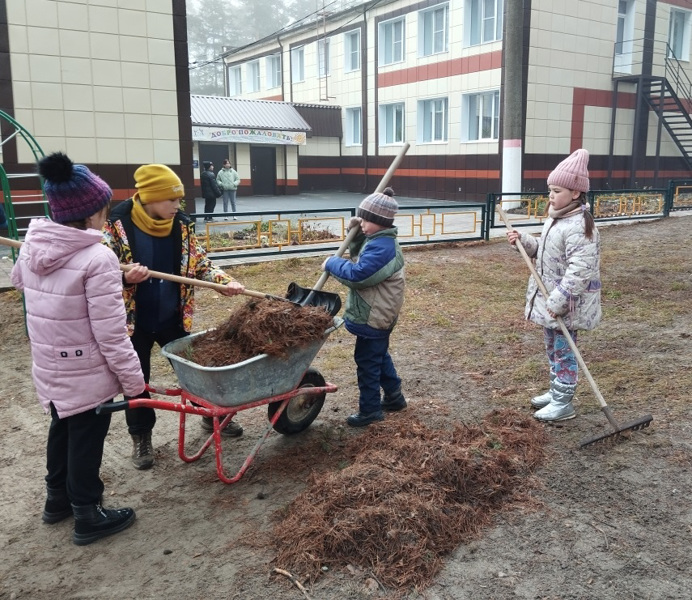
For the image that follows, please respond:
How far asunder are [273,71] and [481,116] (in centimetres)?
1398

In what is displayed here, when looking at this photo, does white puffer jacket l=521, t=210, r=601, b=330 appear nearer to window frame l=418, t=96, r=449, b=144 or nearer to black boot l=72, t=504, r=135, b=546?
black boot l=72, t=504, r=135, b=546

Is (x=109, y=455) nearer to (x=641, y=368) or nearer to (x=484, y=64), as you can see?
(x=641, y=368)

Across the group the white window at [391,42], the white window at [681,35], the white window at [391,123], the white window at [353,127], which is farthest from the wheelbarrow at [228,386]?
the white window at [681,35]

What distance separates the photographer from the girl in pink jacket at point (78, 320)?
272 cm

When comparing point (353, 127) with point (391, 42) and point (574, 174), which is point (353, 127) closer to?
point (391, 42)

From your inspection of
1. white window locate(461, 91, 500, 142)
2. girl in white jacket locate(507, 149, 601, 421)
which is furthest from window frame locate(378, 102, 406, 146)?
girl in white jacket locate(507, 149, 601, 421)

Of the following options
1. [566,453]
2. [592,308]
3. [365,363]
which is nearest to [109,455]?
[365,363]

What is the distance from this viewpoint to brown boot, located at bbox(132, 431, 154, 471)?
3748 mm

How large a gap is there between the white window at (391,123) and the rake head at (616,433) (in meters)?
21.7

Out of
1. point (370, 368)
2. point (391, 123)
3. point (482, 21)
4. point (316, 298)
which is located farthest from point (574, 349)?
point (391, 123)

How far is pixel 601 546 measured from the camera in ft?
9.20

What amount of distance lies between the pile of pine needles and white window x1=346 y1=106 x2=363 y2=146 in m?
24.3

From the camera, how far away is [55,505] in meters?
3.18

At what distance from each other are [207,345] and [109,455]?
1.06 m
